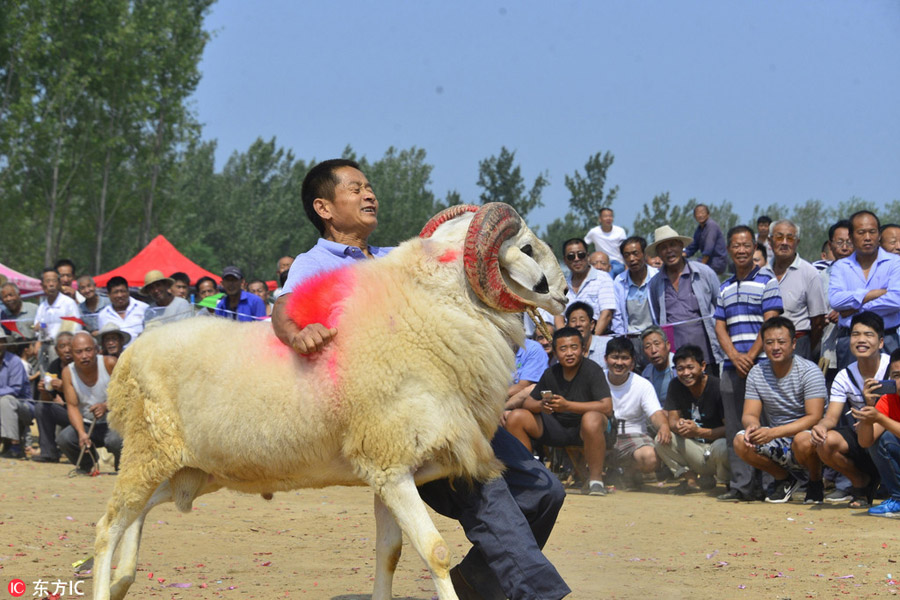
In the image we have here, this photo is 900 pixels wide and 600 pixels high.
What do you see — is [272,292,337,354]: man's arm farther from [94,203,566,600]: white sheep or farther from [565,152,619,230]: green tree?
[565,152,619,230]: green tree

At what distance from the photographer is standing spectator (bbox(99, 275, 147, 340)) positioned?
39.3 feet

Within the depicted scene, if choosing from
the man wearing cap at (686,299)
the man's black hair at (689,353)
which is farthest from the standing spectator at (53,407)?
the man's black hair at (689,353)

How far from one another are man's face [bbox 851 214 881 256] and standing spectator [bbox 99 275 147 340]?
27.5 ft

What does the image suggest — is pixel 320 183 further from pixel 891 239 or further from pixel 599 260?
pixel 599 260

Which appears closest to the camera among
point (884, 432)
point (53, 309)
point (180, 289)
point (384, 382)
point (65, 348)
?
point (384, 382)

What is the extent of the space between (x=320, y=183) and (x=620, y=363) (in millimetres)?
5734

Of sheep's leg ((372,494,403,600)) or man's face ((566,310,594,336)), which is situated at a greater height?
man's face ((566,310,594,336))

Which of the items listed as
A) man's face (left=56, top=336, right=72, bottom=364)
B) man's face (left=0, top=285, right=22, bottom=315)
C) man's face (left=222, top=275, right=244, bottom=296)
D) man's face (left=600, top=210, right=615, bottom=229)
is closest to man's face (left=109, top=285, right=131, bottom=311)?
man's face (left=56, top=336, right=72, bottom=364)

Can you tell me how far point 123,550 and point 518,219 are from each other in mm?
2663

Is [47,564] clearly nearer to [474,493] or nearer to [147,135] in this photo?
[474,493]

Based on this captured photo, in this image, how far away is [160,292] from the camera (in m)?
12.5

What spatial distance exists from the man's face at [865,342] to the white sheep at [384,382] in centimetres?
454

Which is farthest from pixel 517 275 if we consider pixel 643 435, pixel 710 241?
pixel 710 241

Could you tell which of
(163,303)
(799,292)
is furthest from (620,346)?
(163,303)
